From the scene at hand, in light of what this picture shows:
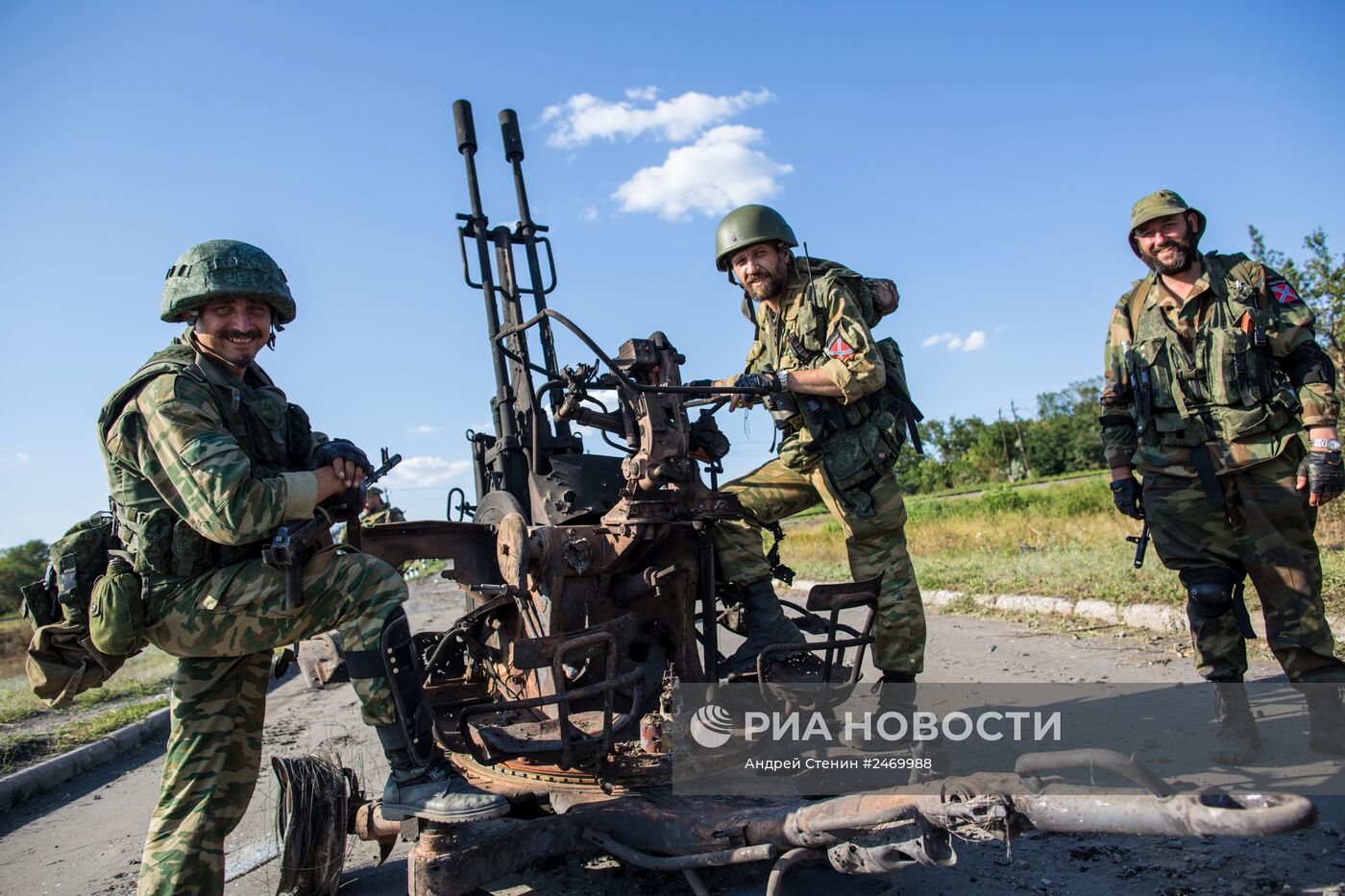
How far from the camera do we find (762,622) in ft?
13.9

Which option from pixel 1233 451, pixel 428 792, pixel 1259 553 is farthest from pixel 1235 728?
pixel 428 792

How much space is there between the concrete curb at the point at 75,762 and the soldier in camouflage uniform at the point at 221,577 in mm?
3588

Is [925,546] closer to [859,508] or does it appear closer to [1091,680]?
[1091,680]

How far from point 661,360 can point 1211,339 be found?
2.67 metres

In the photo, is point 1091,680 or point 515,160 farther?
point 515,160

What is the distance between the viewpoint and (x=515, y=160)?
6906mm

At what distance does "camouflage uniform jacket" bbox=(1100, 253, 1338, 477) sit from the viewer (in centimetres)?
408

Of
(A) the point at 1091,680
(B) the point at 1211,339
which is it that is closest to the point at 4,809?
(A) the point at 1091,680

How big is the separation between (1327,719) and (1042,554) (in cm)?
798

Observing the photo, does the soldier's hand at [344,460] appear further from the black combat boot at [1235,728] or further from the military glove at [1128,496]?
the black combat boot at [1235,728]

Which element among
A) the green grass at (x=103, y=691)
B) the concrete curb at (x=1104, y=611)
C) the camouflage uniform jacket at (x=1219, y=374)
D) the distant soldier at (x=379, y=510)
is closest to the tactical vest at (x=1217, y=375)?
the camouflage uniform jacket at (x=1219, y=374)

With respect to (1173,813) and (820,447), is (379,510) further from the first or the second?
(1173,813)

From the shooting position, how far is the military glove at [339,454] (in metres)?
3.14

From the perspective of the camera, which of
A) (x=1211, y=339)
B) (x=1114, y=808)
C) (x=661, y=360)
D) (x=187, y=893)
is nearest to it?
(x=1114, y=808)
